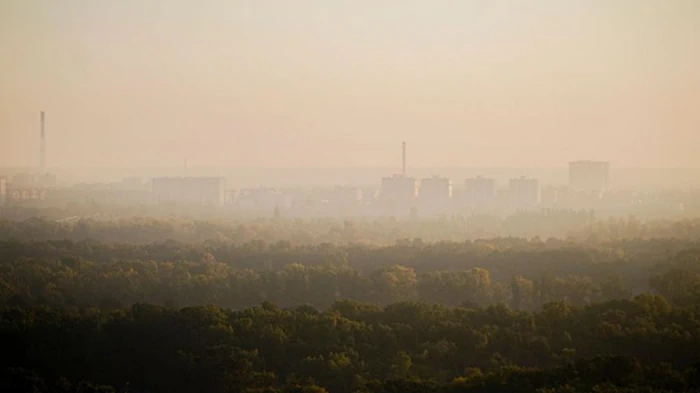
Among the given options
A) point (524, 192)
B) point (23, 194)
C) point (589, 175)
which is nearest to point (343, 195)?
point (524, 192)

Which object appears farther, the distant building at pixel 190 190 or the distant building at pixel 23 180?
the distant building at pixel 190 190

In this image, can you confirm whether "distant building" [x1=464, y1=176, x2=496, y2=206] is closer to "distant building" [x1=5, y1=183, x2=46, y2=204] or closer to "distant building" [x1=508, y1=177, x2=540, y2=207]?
"distant building" [x1=508, y1=177, x2=540, y2=207]

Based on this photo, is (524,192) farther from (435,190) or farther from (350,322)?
(350,322)

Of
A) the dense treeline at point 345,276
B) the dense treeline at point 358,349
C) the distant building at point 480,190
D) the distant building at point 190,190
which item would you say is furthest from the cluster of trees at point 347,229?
the distant building at point 190,190

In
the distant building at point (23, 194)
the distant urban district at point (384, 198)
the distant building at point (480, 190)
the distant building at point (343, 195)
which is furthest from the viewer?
the distant building at point (343, 195)

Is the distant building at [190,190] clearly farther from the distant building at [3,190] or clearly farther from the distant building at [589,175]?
the distant building at [3,190]

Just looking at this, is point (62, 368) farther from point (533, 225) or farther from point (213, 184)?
point (213, 184)
